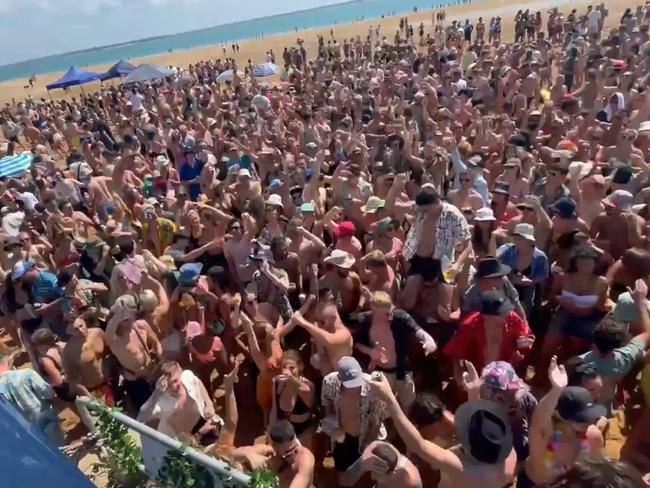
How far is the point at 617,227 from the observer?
4.79m

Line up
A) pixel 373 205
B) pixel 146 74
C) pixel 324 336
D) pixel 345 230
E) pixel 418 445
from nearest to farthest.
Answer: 1. pixel 418 445
2. pixel 324 336
3. pixel 345 230
4. pixel 373 205
5. pixel 146 74

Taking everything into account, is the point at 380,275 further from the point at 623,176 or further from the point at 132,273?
the point at 623,176

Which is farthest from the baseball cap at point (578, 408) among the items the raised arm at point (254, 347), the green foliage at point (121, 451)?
the green foliage at point (121, 451)

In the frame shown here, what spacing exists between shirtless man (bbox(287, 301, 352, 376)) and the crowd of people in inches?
0.7

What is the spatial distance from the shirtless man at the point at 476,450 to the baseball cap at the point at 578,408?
11.5 inches

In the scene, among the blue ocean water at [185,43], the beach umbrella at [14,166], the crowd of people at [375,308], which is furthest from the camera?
the blue ocean water at [185,43]

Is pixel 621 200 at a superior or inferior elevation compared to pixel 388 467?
superior

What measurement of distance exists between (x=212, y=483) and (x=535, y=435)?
5.57 feet

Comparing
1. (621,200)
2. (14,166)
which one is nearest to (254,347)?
(621,200)

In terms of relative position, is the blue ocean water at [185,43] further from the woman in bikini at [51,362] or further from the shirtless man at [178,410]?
the shirtless man at [178,410]

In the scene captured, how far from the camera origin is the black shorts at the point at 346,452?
12.3 feet

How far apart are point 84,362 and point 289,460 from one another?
82.0 inches

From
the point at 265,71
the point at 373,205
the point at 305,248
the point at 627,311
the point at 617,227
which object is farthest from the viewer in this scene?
the point at 265,71

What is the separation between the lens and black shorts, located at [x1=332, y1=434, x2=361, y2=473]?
3760mm
